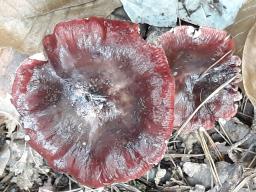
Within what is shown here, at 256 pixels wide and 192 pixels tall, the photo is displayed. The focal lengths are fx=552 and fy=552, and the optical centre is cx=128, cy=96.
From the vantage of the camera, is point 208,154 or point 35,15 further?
point 208,154

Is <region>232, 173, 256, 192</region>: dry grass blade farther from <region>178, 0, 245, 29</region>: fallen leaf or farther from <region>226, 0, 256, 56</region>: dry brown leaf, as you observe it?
<region>178, 0, 245, 29</region>: fallen leaf

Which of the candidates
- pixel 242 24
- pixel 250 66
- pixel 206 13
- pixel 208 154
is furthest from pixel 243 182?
pixel 206 13

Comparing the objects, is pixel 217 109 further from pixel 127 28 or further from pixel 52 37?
pixel 52 37

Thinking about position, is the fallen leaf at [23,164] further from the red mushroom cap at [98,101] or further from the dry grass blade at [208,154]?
the dry grass blade at [208,154]

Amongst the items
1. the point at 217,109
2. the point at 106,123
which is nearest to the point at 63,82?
the point at 106,123

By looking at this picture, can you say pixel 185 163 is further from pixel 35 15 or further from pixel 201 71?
pixel 35 15

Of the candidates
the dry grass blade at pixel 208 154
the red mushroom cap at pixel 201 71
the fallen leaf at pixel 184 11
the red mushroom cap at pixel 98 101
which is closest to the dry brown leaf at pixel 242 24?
the fallen leaf at pixel 184 11
